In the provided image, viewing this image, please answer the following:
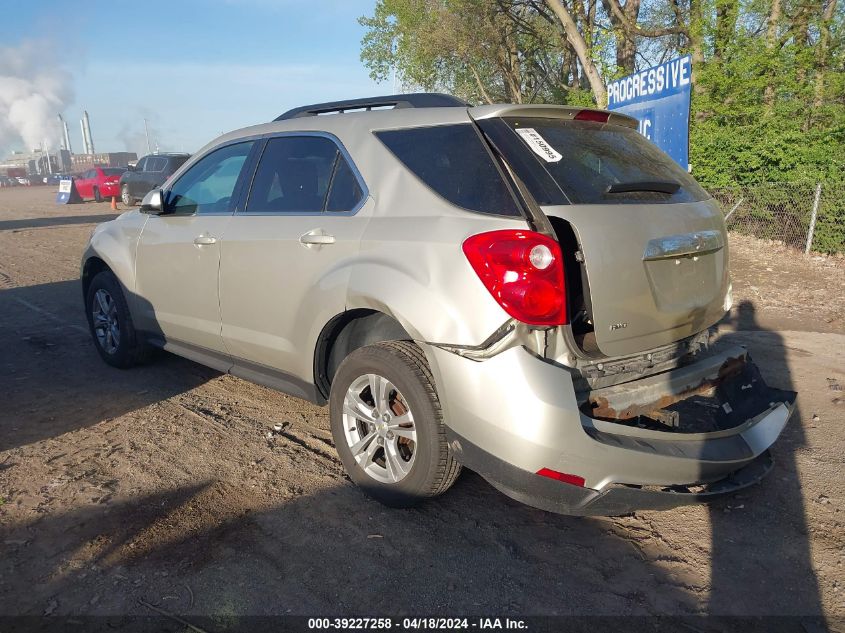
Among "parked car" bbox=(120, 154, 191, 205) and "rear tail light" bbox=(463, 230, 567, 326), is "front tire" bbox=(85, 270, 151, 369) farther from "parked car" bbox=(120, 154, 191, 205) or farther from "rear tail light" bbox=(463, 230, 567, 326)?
"parked car" bbox=(120, 154, 191, 205)

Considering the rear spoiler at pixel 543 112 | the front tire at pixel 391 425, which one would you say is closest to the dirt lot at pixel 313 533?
the front tire at pixel 391 425

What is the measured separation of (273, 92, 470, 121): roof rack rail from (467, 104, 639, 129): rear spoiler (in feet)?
0.57

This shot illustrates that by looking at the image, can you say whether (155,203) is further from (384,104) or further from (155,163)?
(155,163)

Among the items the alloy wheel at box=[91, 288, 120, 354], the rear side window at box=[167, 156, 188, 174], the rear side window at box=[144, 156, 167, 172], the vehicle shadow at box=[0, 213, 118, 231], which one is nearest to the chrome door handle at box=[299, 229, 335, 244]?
the alloy wheel at box=[91, 288, 120, 354]

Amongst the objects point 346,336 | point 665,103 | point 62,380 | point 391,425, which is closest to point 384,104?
point 346,336

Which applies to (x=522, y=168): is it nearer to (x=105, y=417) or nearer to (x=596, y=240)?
(x=596, y=240)

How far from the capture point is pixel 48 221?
19.1m

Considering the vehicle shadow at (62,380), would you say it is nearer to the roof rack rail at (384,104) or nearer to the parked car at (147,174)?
the roof rack rail at (384,104)

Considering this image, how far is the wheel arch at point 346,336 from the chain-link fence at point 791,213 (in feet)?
29.9

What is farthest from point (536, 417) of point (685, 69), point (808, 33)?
point (808, 33)

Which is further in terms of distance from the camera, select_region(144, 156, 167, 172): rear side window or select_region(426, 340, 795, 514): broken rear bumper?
A: select_region(144, 156, 167, 172): rear side window

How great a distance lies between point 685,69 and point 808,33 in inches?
338

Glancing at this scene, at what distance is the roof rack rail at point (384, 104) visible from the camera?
346 centimetres

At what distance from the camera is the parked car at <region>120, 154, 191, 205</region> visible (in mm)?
22094
